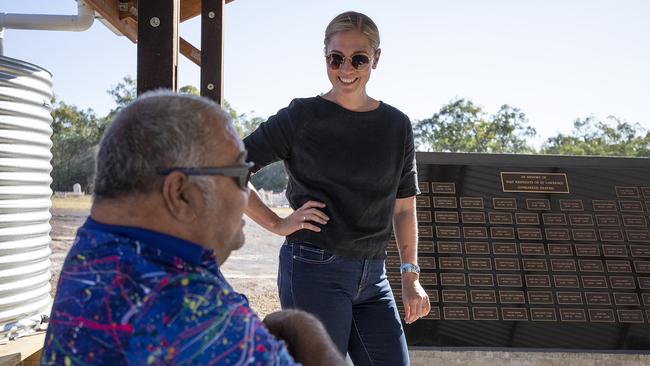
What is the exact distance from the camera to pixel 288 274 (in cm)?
243

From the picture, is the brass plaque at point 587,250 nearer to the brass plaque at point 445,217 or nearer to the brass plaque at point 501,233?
the brass plaque at point 501,233

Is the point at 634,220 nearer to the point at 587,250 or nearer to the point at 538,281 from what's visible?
the point at 587,250

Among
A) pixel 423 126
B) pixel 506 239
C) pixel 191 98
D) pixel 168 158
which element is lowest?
pixel 506 239

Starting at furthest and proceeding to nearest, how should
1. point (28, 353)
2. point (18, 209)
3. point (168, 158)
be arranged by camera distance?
point (18, 209)
point (28, 353)
point (168, 158)

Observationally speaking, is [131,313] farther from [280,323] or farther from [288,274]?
[288,274]

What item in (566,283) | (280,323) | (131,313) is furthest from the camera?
(566,283)

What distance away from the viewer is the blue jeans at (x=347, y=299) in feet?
7.73

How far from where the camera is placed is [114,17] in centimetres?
411

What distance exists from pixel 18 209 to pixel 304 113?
192cm

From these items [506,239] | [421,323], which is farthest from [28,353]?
[506,239]

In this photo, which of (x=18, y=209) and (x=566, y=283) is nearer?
(x=18, y=209)

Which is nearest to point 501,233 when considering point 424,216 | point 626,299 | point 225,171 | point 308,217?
point 424,216

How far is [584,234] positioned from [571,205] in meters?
0.21

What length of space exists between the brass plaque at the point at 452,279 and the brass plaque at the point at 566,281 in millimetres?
626
